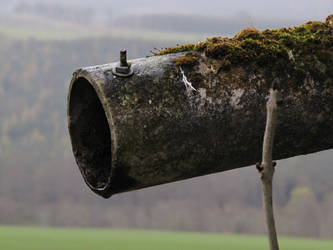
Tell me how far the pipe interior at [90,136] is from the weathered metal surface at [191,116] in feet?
0.25

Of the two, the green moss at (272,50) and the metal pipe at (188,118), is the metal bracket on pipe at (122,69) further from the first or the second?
the green moss at (272,50)

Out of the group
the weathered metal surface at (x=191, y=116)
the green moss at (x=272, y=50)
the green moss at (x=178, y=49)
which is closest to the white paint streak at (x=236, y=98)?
the weathered metal surface at (x=191, y=116)

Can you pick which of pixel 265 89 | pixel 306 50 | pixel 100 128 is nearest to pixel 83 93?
pixel 100 128

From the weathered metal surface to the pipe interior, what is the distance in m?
0.08

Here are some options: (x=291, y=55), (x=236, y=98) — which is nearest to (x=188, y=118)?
(x=236, y=98)

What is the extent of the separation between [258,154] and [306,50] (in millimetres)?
804

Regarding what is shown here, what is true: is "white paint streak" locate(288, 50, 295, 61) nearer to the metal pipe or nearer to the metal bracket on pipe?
the metal pipe

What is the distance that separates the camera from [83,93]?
4168 mm

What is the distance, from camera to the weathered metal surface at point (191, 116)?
11.9 feet

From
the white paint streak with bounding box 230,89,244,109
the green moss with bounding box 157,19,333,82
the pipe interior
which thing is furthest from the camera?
the pipe interior

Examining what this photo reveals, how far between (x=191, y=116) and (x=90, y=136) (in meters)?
0.95

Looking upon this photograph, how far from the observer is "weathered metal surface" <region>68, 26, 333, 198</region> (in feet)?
11.9

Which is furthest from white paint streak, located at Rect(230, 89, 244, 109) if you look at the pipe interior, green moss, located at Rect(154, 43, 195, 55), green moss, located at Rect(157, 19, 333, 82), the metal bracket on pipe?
the pipe interior

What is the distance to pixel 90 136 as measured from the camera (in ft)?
14.2
